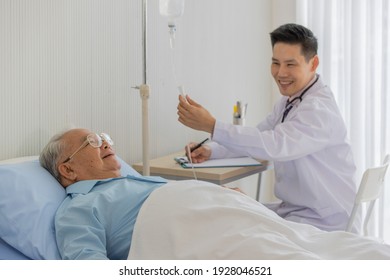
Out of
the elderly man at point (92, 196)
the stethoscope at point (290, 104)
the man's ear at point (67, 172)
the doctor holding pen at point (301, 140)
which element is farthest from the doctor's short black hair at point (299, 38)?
the man's ear at point (67, 172)

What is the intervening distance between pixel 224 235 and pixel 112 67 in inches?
45.3

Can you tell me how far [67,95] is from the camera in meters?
2.01

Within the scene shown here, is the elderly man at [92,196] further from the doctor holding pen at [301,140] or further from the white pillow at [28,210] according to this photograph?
the doctor holding pen at [301,140]

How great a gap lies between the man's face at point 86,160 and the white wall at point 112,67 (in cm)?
25

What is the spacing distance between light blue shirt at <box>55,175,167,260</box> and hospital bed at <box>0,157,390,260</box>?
0.06 metres

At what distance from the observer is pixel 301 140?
6.62ft

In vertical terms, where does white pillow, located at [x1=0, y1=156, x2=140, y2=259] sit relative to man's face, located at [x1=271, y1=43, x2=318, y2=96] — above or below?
below

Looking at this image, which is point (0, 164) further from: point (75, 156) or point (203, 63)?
point (203, 63)

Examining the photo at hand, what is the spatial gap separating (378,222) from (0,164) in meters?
2.35

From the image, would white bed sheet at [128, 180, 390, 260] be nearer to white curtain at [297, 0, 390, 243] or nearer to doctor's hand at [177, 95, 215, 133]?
doctor's hand at [177, 95, 215, 133]

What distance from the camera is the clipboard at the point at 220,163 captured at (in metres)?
2.23

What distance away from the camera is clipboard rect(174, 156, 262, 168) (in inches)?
A: 87.9

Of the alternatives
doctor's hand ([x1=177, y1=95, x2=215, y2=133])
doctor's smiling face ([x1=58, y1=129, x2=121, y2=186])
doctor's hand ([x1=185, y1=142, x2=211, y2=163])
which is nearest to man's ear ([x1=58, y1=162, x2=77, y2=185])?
doctor's smiling face ([x1=58, y1=129, x2=121, y2=186])

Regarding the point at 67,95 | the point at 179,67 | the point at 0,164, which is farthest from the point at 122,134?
the point at 0,164
